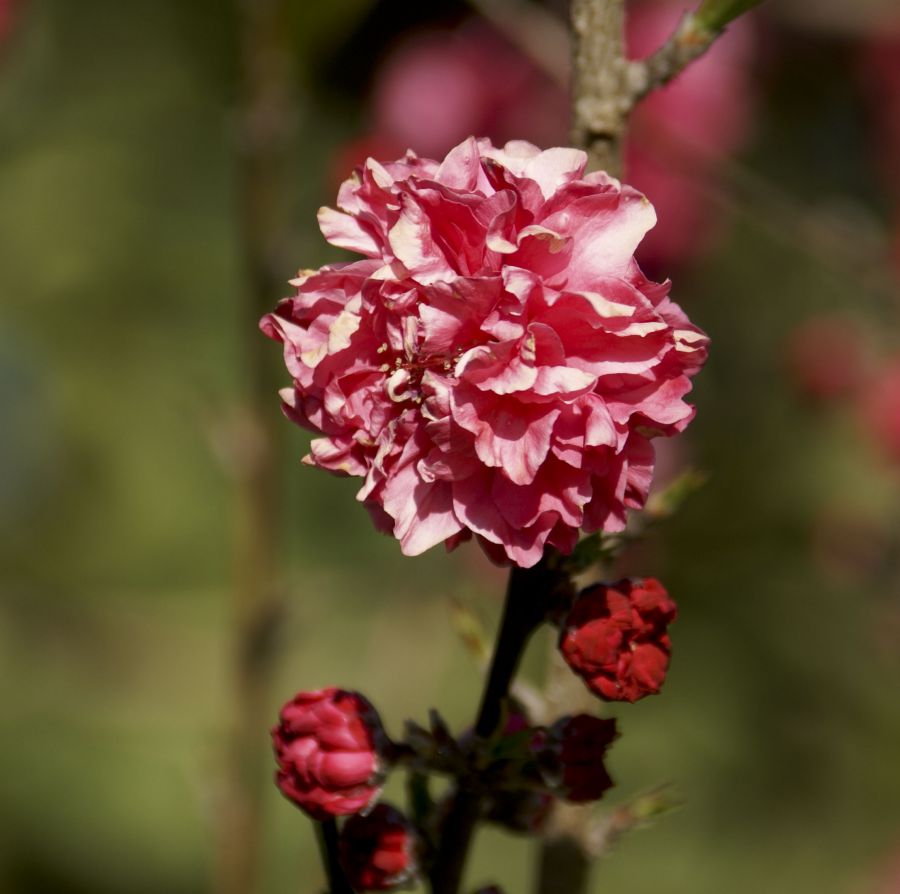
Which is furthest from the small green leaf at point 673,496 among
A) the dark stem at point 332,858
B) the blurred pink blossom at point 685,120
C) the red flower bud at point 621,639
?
the blurred pink blossom at point 685,120

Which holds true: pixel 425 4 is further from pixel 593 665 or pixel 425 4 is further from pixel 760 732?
pixel 593 665

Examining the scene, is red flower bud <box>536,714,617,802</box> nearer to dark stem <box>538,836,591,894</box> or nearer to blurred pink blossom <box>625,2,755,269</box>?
dark stem <box>538,836,591,894</box>

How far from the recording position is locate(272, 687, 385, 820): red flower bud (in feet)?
1.63

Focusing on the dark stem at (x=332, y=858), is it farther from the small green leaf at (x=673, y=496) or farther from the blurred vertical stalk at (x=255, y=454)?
the blurred vertical stalk at (x=255, y=454)

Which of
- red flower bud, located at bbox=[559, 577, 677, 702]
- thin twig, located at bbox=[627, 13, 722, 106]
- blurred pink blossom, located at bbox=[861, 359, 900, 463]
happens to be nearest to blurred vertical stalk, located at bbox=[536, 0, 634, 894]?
thin twig, located at bbox=[627, 13, 722, 106]

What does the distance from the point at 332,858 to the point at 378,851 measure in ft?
0.09

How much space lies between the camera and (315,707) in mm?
508

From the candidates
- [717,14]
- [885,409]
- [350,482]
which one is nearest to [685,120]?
[885,409]

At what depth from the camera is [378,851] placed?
1.71ft

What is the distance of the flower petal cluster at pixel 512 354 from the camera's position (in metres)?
0.44

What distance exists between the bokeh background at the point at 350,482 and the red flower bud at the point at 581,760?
0.13m

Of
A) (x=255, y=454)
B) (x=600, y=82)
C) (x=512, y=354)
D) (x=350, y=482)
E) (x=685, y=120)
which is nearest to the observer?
(x=512, y=354)

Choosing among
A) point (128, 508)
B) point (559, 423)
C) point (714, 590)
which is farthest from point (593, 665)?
point (128, 508)

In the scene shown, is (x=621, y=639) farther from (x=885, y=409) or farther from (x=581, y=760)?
(x=885, y=409)
